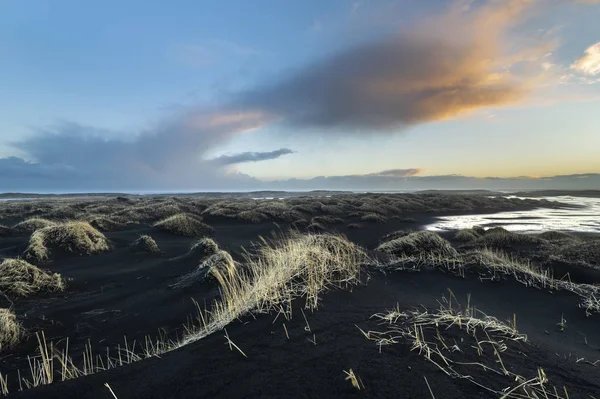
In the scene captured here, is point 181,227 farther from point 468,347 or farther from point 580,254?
point 580,254

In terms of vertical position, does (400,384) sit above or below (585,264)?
above

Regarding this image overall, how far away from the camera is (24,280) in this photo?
8.06 metres

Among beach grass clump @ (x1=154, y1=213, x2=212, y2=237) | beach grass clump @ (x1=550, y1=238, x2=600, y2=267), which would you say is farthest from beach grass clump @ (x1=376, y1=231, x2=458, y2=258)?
beach grass clump @ (x1=154, y1=213, x2=212, y2=237)

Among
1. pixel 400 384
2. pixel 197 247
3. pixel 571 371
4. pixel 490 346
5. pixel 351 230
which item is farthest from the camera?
pixel 351 230

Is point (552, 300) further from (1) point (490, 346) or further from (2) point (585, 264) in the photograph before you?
(2) point (585, 264)

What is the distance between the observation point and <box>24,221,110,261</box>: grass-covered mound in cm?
1145

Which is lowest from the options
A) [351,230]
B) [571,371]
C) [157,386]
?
[351,230]

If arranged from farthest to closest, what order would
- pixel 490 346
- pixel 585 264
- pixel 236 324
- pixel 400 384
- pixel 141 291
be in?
pixel 585 264
pixel 141 291
pixel 236 324
pixel 490 346
pixel 400 384

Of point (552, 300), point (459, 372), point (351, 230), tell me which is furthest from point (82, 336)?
point (351, 230)

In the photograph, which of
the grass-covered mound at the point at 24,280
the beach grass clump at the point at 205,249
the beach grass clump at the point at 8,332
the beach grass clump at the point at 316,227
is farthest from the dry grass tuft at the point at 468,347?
the beach grass clump at the point at 316,227

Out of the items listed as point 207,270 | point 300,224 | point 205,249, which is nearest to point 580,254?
point 207,270

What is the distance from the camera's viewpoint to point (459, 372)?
10.2ft

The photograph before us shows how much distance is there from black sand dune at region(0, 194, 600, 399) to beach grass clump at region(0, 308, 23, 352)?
0.15 metres

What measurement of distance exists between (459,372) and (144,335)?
6.16 meters
